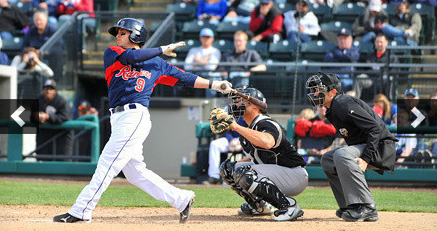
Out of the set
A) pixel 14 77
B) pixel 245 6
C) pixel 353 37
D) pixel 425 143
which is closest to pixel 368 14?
pixel 353 37

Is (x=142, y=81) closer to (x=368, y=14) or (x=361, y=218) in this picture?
(x=361, y=218)

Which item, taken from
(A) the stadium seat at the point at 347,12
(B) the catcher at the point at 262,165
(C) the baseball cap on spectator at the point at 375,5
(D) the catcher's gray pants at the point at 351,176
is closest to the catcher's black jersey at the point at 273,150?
(B) the catcher at the point at 262,165

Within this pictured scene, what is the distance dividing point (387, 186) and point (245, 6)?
5.70 metres

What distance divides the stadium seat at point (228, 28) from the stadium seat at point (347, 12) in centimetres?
184

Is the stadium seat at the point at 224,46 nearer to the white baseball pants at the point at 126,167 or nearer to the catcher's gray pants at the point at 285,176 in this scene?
the catcher's gray pants at the point at 285,176

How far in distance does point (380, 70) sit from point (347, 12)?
3.10 meters

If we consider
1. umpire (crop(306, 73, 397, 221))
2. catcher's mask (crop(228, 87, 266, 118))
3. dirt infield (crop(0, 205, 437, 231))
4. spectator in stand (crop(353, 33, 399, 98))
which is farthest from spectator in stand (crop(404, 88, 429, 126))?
catcher's mask (crop(228, 87, 266, 118))

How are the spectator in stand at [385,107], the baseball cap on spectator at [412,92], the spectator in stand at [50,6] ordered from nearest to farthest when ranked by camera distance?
the spectator in stand at [385,107] < the baseball cap on spectator at [412,92] < the spectator in stand at [50,6]

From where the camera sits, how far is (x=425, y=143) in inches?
375

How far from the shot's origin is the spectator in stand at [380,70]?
1030cm

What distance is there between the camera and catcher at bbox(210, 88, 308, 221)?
545cm

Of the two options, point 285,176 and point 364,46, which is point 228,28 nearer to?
point 364,46

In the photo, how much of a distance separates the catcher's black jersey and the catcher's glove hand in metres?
0.35

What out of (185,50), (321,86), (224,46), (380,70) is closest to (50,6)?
(185,50)
